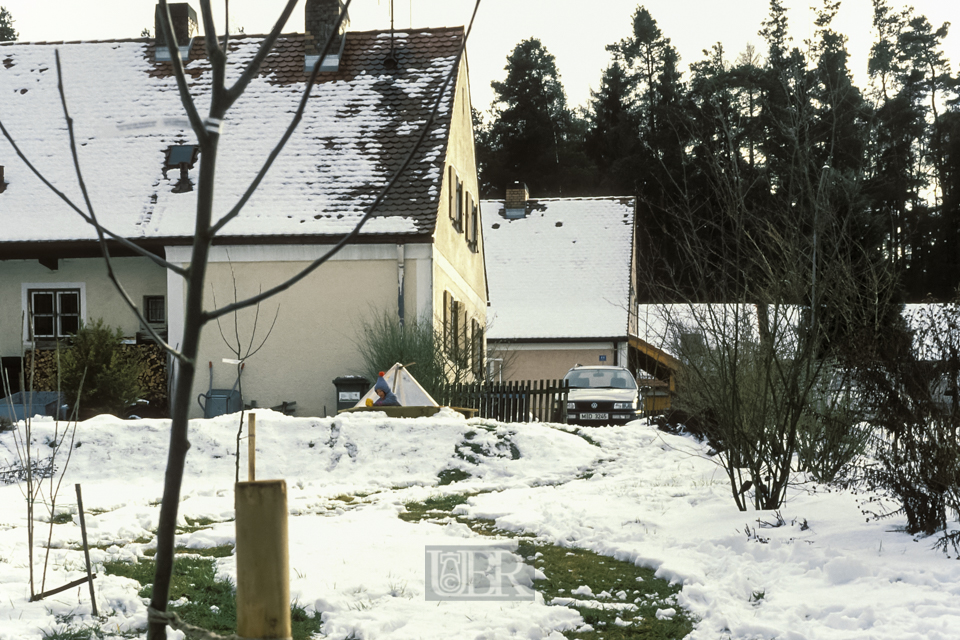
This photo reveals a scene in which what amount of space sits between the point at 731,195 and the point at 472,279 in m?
19.4

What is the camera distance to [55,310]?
19969mm

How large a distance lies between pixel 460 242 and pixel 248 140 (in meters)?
5.83

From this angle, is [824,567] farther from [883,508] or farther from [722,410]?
[722,410]

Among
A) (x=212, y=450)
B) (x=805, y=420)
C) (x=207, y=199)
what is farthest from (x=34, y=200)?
(x=207, y=199)

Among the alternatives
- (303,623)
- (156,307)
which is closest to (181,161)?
(156,307)

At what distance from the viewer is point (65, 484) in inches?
429

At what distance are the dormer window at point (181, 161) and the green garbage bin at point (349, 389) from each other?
5.71 meters

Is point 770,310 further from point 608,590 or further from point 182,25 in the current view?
point 182,25

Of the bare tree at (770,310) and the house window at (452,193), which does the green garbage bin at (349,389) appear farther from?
the bare tree at (770,310)

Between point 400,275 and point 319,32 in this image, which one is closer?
point 400,275

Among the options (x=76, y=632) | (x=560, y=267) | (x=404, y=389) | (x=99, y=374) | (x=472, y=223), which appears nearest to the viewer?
(x=76, y=632)

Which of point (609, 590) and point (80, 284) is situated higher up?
point (80, 284)

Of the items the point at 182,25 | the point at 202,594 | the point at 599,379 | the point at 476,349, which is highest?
the point at 182,25

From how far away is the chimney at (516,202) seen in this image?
3822 cm
